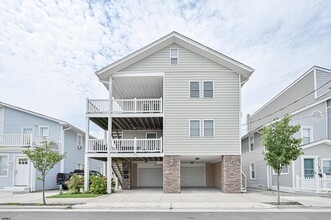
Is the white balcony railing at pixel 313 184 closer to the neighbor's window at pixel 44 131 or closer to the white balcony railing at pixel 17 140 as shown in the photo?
the white balcony railing at pixel 17 140

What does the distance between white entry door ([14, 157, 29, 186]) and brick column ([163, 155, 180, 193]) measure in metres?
11.6

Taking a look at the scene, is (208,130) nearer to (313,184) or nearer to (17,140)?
(313,184)

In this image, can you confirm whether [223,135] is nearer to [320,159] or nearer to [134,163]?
[320,159]

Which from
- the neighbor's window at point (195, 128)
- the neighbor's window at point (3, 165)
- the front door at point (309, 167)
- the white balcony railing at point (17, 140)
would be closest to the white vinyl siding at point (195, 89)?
the neighbor's window at point (195, 128)

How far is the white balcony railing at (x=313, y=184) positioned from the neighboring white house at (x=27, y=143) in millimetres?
17869

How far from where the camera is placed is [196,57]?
21.0m

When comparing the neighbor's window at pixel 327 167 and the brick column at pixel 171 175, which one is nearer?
the brick column at pixel 171 175

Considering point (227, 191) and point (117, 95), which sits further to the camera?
point (117, 95)

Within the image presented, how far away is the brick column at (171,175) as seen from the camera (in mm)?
19562

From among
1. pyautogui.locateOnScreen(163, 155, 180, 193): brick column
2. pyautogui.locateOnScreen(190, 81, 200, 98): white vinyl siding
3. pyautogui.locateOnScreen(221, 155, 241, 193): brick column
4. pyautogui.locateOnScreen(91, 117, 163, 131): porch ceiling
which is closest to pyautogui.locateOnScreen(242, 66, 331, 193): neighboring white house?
pyautogui.locateOnScreen(221, 155, 241, 193): brick column

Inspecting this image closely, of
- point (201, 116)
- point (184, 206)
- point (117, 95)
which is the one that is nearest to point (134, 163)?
point (117, 95)

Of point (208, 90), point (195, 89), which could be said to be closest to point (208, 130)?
point (208, 90)

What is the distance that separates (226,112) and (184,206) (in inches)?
342

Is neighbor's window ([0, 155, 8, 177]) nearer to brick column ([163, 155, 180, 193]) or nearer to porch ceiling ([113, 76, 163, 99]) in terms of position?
porch ceiling ([113, 76, 163, 99])
